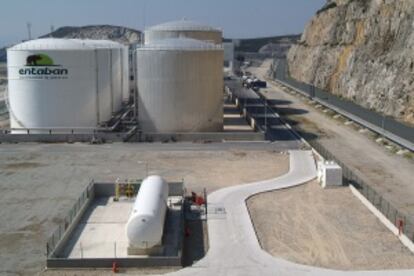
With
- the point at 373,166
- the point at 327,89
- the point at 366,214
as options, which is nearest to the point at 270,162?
the point at 373,166

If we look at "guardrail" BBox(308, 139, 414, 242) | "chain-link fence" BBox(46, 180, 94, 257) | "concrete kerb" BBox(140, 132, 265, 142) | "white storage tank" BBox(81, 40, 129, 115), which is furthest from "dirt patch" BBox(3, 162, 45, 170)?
"guardrail" BBox(308, 139, 414, 242)

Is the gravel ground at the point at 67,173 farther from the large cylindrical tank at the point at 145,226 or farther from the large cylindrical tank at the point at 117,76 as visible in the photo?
the large cylindrical tank at the point at 117,76

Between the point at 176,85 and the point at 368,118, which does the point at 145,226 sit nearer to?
the point at 176,85

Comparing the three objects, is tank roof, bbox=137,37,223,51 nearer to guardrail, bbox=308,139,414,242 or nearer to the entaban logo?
the entaban logo

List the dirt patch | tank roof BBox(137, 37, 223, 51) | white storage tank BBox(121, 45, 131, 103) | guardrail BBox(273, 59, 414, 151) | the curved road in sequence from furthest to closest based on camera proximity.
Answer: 1. white storage tank BBox(121, 45, 131, 103)
2. tank roof BBox(137, 37, 223, 51)
3. guardrail BBox(273, 59, 414, 151)
4. the dirt patch
5. the curved road

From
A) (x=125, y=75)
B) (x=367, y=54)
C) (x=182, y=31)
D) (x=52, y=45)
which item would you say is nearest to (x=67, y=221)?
(x=52, y=45)

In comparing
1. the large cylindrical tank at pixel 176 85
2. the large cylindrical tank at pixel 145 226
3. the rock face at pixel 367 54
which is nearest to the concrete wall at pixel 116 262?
the large cylindrical tank at pixel 145 226
